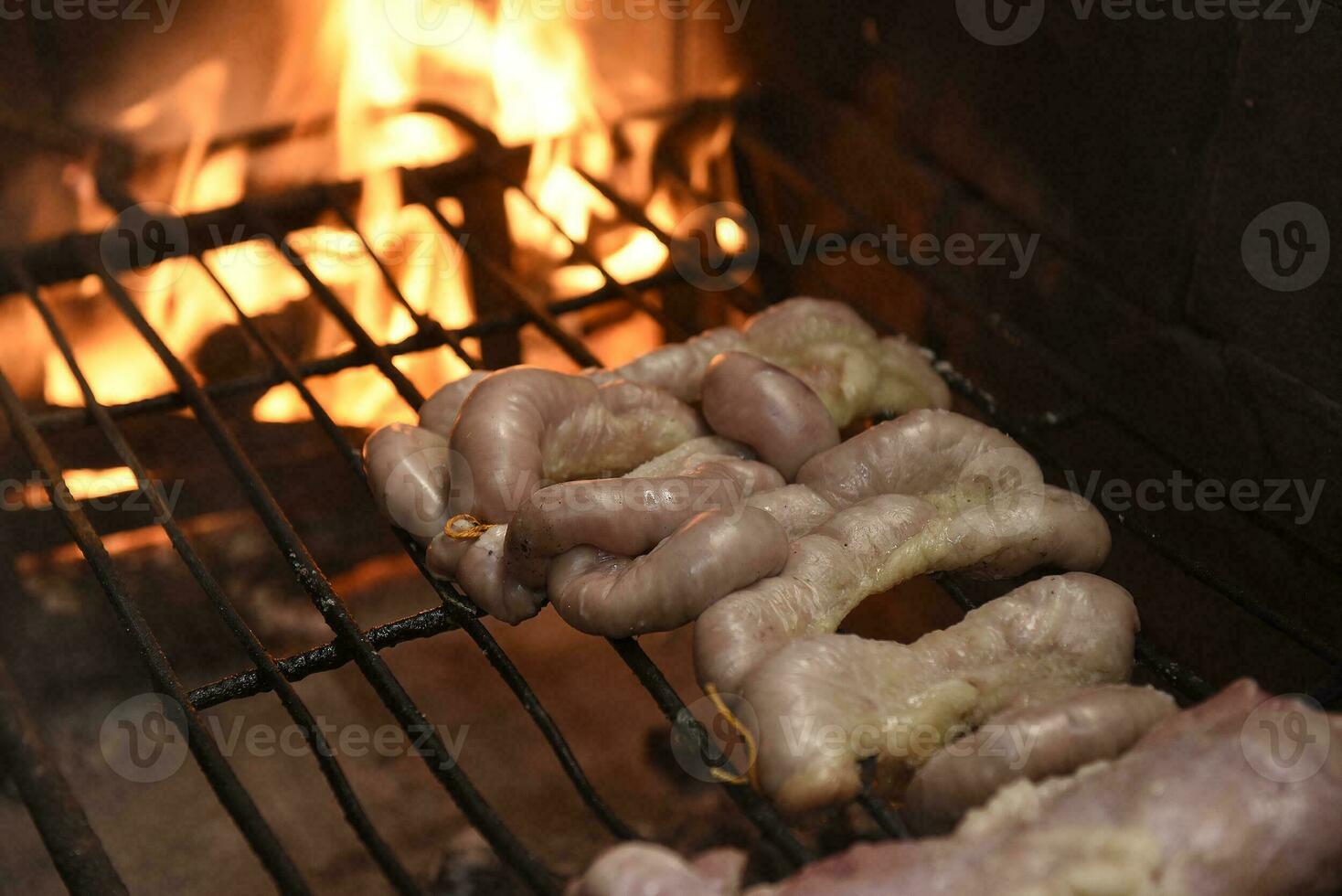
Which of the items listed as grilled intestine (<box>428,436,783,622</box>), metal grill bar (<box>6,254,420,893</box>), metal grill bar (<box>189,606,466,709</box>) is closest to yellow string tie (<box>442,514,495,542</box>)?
grilled intestine (<box>428,436,783,622</box>)

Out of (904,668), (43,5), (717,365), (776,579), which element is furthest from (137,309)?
(904,668)

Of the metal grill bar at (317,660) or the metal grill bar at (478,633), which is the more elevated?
the metal grill bar at (478,633)

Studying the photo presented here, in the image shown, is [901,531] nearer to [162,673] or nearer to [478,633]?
[478,633]

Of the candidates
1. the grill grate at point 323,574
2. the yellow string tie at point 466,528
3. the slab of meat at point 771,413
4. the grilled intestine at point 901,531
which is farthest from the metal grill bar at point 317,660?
the slab of meat at point 771,413

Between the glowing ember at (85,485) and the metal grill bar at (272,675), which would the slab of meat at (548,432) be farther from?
the glowing ember at (85,485)

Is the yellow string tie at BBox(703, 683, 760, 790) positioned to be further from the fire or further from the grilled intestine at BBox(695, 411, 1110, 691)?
the fire

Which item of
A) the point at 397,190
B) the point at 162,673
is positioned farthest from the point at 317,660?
→ the point at 397,190
